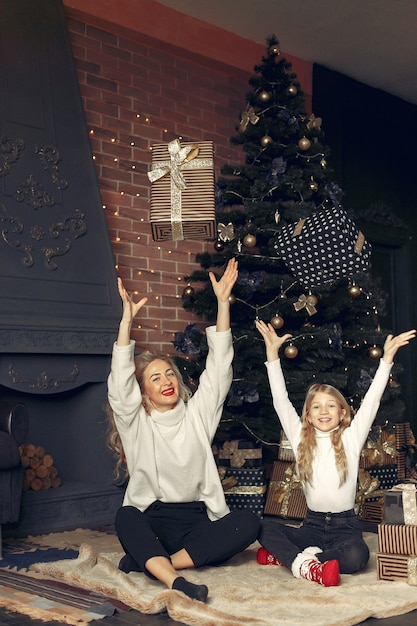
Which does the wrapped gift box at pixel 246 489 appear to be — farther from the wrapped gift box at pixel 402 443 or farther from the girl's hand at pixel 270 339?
the girl's hand at pixel 270 339

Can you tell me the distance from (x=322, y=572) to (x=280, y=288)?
6.36 ft

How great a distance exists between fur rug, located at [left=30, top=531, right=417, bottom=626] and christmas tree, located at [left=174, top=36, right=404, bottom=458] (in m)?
1.32

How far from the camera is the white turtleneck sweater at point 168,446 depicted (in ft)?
10.3

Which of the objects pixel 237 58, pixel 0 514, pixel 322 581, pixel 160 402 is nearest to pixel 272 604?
pixel 322 581

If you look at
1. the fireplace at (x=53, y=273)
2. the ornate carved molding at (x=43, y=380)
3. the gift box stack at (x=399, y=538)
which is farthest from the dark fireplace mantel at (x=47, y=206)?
the gift box stack at (x=399, y=538)

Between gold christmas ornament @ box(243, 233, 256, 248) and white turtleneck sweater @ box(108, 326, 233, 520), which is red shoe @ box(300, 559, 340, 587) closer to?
white turtleneck sweater @ box(108, 326, 233, 520)

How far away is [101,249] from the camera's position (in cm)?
448

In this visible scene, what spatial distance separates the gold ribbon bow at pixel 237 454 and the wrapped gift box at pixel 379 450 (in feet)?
1.88

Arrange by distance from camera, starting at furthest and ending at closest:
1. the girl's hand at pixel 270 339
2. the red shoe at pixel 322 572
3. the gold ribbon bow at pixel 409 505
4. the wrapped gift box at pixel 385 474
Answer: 1. the wrapped gift box at pixel 385 474
2. the girl's hand at pixel 270 339
3. the gold ribbon bow at pixel 409 505
4. the red shoe at pixel 322 572

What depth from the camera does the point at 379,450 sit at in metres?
4.40

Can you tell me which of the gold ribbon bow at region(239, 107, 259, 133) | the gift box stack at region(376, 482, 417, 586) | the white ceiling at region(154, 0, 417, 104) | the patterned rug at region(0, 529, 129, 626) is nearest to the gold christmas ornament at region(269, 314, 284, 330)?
the gold ribbon bow at region(239, 107, 259, 133)

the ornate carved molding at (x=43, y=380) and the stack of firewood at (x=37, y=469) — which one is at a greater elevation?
the ornate carved molding at (x=43, y=380)

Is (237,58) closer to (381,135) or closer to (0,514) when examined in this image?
(381,135)

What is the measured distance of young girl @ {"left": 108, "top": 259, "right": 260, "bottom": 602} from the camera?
3025mm
